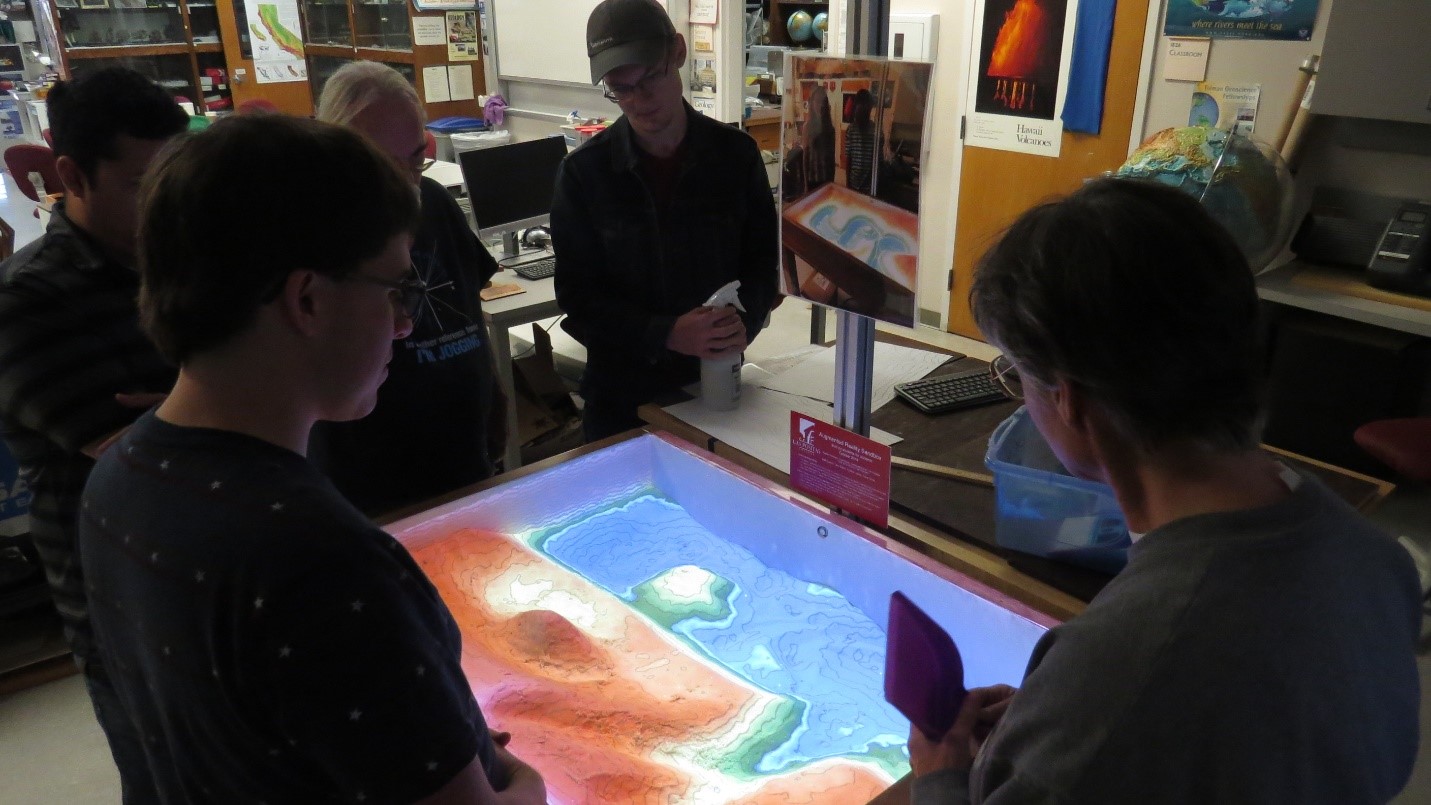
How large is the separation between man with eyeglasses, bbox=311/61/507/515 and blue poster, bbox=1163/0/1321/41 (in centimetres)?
327

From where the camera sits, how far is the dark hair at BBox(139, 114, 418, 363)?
0.66m

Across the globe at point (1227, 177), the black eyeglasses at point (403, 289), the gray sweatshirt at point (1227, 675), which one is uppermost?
the black eyeglasses at point (403, 289)

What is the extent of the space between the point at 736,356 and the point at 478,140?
3.74 metres

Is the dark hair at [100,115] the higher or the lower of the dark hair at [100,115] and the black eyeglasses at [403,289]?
the higher

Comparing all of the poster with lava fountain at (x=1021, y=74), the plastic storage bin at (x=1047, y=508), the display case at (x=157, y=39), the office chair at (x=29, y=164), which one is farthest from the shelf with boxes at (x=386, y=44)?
the plastic storage bin at (x=1047, y=508)

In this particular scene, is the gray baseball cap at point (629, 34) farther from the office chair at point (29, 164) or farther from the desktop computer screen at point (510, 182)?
the office chair at point (29, 164)

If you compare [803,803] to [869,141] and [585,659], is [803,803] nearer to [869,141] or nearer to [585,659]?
[585,659]


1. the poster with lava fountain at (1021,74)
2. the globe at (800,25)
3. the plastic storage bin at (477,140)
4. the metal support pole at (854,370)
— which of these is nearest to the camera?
the metal support pole at (854,370)

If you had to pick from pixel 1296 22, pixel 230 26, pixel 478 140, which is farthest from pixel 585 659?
pixel 230 26

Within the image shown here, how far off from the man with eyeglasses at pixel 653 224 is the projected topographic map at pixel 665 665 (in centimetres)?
40

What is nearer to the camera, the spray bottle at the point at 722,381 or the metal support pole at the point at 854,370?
the metal support pole at the point at 854,370

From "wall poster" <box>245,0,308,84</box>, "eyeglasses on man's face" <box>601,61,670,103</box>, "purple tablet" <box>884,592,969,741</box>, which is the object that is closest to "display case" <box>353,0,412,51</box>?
"wall poster" <box>245,0,308,84</box>

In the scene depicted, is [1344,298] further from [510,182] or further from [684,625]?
[510,182]

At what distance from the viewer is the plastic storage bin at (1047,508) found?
1.27 metres
